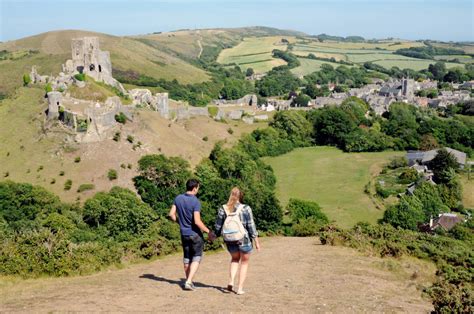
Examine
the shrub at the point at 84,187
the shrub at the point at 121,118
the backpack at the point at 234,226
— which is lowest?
the shrub at the point at 84,187

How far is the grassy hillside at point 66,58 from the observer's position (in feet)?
301

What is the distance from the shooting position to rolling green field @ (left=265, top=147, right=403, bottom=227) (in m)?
39.7

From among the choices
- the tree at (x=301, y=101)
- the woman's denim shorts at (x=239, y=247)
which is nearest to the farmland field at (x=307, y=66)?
the tree at (x=301, y=101)

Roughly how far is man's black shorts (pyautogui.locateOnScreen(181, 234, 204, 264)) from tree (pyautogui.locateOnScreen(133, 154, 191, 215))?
79.7 ft

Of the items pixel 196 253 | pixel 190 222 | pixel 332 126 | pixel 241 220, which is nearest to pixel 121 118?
pixel 332 126

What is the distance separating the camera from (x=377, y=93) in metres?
111

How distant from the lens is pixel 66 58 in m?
91.2

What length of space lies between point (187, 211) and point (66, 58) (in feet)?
287

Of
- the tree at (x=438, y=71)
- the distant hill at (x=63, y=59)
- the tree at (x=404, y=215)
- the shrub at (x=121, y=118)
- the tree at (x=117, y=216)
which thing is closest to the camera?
the tree at (x=117, y=216)

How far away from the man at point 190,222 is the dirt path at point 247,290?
86 centimetres

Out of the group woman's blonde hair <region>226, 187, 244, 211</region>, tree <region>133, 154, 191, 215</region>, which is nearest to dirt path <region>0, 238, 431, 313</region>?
woman's blonde hair <region>226, 187, 244, 211</region>

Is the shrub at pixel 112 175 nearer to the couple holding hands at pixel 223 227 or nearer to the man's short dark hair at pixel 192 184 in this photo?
the couple holding hands at pixel 223 227

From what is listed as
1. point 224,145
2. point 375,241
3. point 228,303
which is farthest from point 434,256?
point 224,145

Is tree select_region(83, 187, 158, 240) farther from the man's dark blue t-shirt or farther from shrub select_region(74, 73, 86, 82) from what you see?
shrub select_region(74, 73, 86, 82)
